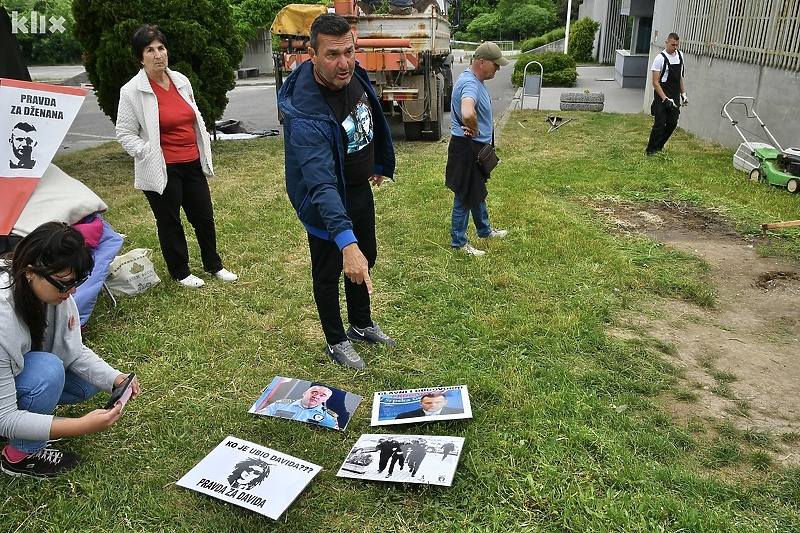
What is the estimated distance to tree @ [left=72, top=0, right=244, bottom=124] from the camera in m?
7.64

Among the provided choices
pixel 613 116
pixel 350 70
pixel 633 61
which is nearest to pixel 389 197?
pixel 350 70

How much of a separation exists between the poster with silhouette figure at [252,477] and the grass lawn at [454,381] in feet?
0.18

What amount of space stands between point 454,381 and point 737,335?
197 cm

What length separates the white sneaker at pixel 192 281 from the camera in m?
4.50

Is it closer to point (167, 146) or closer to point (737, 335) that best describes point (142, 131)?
point (167, 146)

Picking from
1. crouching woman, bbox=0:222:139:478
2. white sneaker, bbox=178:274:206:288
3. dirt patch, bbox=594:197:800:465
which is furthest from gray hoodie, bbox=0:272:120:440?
dirt patch, bbox=594:197:800:465

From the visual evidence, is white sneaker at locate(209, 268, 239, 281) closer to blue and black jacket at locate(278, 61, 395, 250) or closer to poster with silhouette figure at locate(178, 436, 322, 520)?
blue and black jacket at locate(278, 61, 395, 250)

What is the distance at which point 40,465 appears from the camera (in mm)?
2582

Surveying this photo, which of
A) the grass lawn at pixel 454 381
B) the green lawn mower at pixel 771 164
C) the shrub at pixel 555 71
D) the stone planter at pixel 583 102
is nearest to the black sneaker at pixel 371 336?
the grass lawn at pixel 454 381

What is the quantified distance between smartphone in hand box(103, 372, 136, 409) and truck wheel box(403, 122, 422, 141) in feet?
A: 27.2

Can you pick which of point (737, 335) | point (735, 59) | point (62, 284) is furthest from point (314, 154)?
point (735, 59)

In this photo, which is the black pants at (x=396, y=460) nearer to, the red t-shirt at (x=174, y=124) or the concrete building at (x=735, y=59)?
the red t-shirt at (x=174, y=124)

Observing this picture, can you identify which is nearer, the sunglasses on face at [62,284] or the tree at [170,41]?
A: the sunglasses on face at [62,284]

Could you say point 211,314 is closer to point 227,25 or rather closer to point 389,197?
point 389,197
